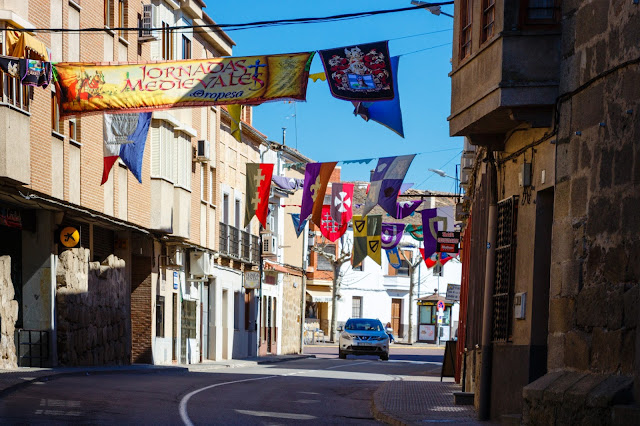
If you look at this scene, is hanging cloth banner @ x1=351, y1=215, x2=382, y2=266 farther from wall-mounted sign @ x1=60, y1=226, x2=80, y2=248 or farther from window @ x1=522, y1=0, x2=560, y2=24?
window @ x1=522, y1=0, x2=560, y2=24

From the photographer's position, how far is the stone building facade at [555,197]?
11289mm

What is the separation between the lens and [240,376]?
2933 centimetres

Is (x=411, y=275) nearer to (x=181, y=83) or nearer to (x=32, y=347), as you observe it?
(x=32, y=347)

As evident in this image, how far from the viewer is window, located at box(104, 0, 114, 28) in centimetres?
3028

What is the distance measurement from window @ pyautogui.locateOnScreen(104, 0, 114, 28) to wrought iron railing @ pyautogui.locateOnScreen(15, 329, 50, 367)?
8549 millimetres

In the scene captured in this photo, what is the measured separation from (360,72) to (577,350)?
847 centimetres

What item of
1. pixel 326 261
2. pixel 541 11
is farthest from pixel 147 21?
pixel 326 261

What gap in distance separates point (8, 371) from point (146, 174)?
10898mm

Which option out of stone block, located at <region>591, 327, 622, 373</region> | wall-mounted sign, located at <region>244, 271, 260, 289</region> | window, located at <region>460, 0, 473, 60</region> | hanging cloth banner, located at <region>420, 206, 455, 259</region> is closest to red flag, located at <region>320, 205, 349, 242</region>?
hanging cloth banner, located at <region>420, 206, 455, 259</region>

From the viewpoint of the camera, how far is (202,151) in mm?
38406

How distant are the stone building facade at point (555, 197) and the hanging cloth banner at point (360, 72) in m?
2.79

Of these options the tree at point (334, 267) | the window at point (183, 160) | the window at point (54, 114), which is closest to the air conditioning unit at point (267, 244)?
the window at point (183, 160)

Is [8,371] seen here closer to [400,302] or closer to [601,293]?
[601,293]

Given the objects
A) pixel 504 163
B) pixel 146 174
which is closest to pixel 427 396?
pixel 504 163
